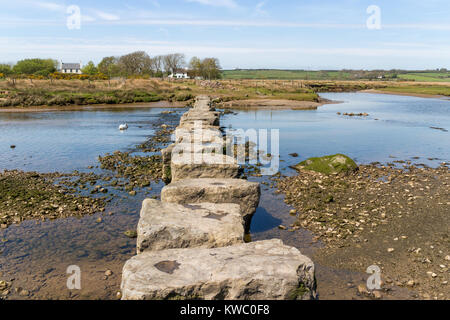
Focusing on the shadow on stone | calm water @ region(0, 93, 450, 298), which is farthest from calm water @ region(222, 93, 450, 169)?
the shadow on stone

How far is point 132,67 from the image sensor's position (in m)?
105

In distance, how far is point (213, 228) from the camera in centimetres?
613

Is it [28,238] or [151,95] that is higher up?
[151,95]

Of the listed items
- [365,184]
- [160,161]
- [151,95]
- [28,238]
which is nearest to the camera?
[28,238]

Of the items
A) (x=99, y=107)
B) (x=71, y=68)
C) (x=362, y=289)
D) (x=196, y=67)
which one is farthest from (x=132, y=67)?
(x=362, y=289)

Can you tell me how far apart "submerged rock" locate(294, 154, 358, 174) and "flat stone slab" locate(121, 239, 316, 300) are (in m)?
10.1

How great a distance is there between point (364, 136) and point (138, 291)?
24.2m

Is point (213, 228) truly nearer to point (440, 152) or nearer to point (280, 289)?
point (280, 289)

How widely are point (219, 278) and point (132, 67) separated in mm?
108487

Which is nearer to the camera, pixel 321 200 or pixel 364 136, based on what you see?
pixel 321 200

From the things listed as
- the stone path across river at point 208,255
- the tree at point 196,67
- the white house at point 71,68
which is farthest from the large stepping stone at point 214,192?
the white house at point 71,68

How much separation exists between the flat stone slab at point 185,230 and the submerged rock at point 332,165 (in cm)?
882

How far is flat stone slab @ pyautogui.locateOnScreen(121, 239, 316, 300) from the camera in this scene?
434 cm
